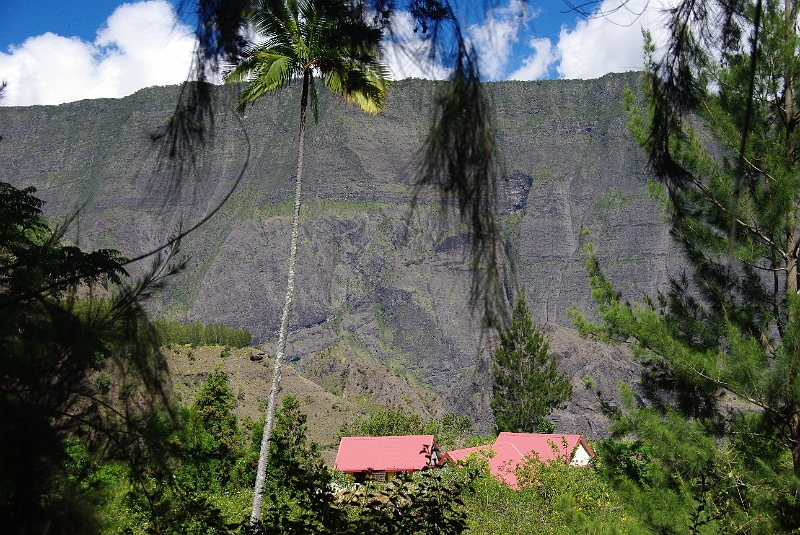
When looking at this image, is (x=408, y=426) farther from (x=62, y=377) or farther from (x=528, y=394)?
(x=62, y=377)

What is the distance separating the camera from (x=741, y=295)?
7723 millimetres

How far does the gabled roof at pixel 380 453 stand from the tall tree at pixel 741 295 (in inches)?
1005

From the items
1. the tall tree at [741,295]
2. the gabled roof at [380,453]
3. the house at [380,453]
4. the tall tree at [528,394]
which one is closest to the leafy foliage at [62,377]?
the tall tree at [741,295]

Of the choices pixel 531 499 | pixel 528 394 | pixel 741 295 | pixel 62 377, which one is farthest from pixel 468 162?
pixel 528 394

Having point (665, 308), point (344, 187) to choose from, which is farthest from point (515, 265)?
point (344, 187)

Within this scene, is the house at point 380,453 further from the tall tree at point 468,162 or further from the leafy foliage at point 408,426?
the tall tree at point 468,162

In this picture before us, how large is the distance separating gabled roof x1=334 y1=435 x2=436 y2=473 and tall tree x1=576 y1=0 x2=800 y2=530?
25.5 m

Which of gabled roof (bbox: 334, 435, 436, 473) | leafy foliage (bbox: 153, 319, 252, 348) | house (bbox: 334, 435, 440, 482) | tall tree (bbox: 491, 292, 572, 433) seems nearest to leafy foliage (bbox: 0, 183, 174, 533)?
house (bbox: 334, 435, 440, 482)

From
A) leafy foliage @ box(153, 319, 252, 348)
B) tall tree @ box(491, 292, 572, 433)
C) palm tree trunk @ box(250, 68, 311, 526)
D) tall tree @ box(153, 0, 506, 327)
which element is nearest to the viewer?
tall tree @ box(153, 0, 506, 327)

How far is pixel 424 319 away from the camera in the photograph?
107562mm

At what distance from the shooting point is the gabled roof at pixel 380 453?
1328 inches

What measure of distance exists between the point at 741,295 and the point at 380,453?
1178 inches

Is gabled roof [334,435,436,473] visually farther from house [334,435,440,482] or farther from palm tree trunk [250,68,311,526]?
palm tree trunk [250,68,311,526]

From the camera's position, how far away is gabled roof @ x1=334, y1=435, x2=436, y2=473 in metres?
33.7
